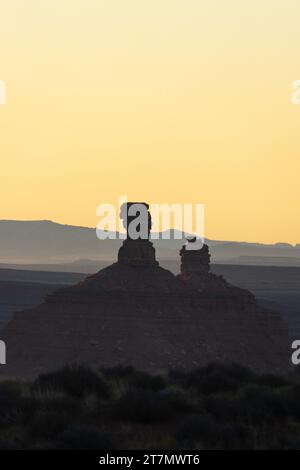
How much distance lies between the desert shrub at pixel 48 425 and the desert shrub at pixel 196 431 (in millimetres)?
2655

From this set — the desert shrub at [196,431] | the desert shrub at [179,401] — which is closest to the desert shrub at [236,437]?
the desert shrub at [196,431]

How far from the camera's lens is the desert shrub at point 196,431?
32.9m

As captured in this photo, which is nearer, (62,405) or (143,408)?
(143,408)

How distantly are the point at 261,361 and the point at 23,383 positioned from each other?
2234 inches

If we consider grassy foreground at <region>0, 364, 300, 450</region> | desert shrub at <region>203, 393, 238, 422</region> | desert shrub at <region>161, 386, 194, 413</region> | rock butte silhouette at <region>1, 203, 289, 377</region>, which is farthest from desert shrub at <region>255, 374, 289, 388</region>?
rock butte silhouette at <region>1, 203, 289, 377</region>

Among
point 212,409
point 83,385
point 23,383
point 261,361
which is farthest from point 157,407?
point 261,361

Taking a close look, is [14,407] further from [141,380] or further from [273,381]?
[273,381]

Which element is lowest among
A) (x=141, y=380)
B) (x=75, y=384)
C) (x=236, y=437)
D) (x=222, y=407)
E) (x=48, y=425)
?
(x=236, y=437)

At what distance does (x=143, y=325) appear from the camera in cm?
9912

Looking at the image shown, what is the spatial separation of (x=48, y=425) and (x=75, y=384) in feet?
23.3

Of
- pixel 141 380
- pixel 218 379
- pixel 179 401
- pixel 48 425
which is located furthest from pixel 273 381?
pixel 48 425

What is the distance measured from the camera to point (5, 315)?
17088 centimetres
